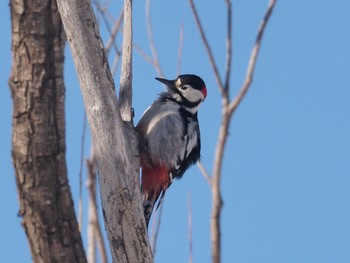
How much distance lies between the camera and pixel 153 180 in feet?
13.9

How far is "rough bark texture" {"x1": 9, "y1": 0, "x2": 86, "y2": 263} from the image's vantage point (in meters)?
2.64

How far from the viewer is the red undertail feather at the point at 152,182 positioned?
421 centimetres

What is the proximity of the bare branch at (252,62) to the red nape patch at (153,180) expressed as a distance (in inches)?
51.9

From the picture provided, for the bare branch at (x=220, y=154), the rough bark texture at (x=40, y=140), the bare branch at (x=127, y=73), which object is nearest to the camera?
the rough bark texture at (x=40, y=140)

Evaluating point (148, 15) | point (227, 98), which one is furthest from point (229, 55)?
point (148, 15)

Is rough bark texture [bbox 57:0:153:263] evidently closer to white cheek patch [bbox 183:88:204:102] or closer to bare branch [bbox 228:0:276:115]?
bare branch [bbox 228:0:276:115]

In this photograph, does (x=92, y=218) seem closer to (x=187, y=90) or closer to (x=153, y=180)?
(x=153, y=180)

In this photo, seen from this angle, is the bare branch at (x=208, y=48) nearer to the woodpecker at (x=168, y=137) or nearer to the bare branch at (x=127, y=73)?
the bare branch at (x=127, y=73)

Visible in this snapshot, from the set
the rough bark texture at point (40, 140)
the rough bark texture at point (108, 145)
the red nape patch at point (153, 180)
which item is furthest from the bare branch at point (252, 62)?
the red nape patch at point (153, 180)

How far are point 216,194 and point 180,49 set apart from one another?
1.42 m

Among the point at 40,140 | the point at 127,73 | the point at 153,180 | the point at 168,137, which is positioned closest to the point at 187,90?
the point at 168,137

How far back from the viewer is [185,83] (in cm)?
459

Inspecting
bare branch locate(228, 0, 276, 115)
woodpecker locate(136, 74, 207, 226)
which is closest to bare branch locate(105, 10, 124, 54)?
woodpecker locate(136, 74, 207, 226)

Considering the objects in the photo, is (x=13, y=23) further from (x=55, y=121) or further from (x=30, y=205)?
(x=30, y=205)
